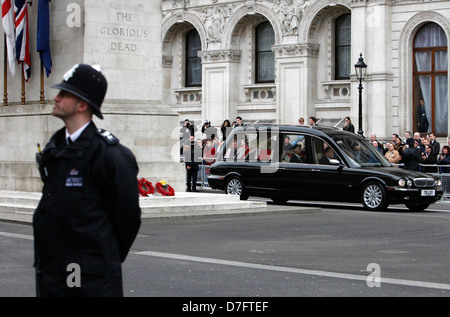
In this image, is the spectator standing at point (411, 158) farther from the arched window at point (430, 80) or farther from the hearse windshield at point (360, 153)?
the arched window at point (430, 80)

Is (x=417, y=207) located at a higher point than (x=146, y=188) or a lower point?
lower

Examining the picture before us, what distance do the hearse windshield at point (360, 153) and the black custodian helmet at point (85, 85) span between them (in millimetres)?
17479

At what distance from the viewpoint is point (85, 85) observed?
541 cm

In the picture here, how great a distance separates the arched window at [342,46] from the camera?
40.7 metres

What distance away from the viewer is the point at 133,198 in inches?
211

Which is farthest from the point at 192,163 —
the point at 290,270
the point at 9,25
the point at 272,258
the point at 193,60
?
the point at 193,60

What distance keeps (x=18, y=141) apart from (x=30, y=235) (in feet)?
20.8

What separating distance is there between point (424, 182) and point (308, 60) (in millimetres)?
19787

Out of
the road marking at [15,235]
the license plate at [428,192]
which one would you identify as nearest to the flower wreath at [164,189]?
the road marking at [15,235]

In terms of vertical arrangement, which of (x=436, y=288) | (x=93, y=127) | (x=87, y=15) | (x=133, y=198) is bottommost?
(x=436, y=288)

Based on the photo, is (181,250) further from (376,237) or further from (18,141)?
(18,141)

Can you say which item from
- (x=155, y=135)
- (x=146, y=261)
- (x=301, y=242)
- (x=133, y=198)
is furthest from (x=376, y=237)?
(x=133, y=198)

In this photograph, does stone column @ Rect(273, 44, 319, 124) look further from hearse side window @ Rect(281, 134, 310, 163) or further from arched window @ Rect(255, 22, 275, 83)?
hearse side window @ Rect(281, 134, 310, 163)

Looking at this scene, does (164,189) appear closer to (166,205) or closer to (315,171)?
(166,205)
